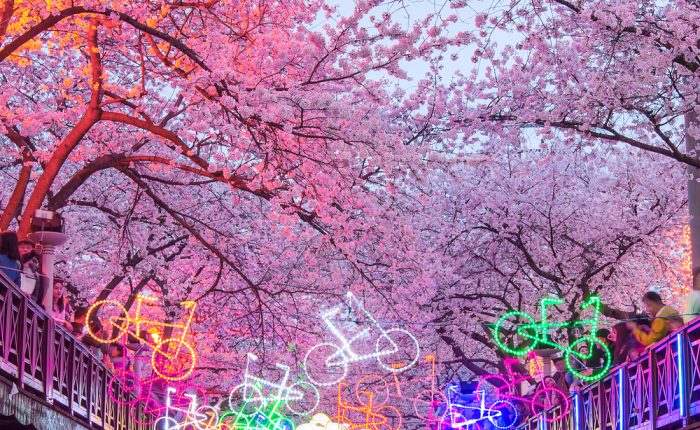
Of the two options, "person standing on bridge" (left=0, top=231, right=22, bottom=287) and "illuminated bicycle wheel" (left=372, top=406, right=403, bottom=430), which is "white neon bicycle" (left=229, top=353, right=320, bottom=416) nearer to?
"illuminated bicycle wheel" (left=372, top=406, right=403, bottom=430)

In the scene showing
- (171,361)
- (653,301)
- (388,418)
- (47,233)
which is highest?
(388,418)

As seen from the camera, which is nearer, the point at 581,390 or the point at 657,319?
the point at 657,319

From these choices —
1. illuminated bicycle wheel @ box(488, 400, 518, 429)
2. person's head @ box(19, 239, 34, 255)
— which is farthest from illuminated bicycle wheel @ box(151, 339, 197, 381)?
illuminated bicycle wheel @ box(488, 400, 518, 429)

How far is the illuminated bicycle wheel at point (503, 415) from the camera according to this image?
27372 mm

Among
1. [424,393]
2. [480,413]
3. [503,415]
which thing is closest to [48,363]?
[503,415]

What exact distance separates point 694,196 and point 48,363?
28.9 feet

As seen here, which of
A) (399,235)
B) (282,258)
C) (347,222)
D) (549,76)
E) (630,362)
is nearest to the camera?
(630,362)

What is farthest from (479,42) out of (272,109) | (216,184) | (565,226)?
(216,184)

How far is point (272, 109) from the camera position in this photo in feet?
48.8

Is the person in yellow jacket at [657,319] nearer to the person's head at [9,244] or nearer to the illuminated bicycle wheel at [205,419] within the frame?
the person's head at [9,244]

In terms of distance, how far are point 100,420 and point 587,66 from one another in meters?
9.73

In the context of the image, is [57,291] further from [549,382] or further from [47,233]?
[549,382]

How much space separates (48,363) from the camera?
45.9 ft

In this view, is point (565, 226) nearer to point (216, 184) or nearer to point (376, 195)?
point (216, 184)
